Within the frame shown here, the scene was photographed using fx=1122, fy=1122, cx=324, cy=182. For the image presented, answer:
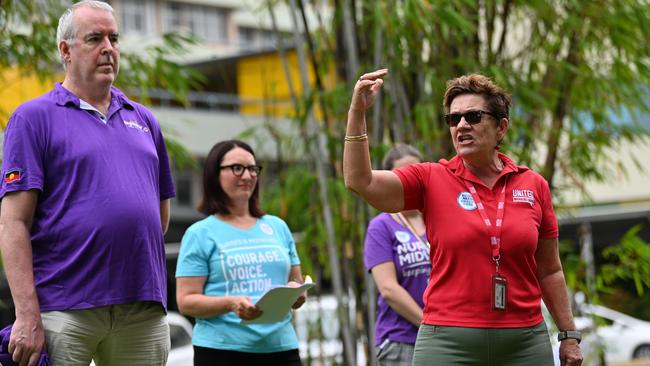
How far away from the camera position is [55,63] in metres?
6.22

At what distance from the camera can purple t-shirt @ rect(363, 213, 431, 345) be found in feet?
14.3

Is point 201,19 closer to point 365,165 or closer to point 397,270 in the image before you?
point 397,270

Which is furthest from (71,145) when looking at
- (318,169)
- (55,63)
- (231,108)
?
(231,108)

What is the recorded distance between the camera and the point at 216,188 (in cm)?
444

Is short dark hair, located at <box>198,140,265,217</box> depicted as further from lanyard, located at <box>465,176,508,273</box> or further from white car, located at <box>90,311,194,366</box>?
white car, located at <box>90,311,194,366</box>

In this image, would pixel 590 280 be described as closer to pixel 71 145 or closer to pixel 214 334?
pixel 214 334

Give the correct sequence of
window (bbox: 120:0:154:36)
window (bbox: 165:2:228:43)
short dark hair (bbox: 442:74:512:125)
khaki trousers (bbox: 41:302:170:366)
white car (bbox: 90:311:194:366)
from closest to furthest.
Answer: khaki trousers (bbox: 41:302:170:366) < short dark hair (bbox: 442:74:512:125) < white car (bbox: 90:311:194:366) < window (bbox: 120:0:154:36) < window (bbox: 165:2:228:43)

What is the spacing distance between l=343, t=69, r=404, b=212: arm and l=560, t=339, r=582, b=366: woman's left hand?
0.74m

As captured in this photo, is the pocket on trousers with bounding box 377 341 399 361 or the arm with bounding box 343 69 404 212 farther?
the pocket on trousers with bounding box 377 341 399 361

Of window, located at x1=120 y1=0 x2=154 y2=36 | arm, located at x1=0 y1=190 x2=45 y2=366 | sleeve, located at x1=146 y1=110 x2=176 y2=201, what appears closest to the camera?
arm, located at x1=0 y1=190 x2=45 y2=366

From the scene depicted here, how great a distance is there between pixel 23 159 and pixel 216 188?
143 centimetres

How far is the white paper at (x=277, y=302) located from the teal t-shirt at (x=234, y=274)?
7 cm

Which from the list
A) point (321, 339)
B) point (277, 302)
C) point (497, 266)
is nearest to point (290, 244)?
point (277, 302)

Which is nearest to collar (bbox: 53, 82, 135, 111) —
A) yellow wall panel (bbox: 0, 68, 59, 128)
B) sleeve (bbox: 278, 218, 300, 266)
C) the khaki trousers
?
the khaki trousers
